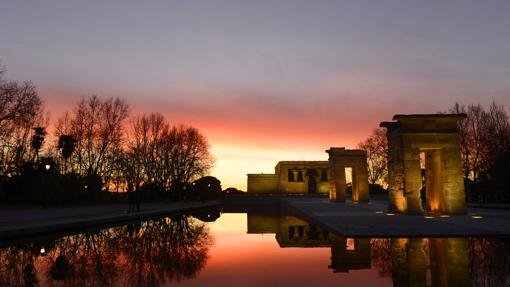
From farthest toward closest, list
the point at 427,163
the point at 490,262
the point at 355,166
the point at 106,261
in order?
1. the point at 355,166
2. the point at 427,163
3. the point at 106,261
4. the point at 490,262

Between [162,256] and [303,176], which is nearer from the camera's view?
[162,256]

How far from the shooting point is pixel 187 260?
1045cm

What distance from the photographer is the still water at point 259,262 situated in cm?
790

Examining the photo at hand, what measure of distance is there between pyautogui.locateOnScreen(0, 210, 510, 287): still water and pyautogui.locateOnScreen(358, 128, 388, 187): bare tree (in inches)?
1997

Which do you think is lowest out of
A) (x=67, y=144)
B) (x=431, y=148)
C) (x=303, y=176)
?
(x=431, y=148)

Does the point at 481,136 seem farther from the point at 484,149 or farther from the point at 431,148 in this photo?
the point at 431,148

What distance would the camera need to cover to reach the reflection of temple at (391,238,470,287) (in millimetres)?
7598

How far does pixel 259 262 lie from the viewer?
10164mm

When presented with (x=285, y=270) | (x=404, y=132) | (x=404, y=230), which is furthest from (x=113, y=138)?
(x=285, y=270)

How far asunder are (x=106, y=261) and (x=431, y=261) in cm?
724

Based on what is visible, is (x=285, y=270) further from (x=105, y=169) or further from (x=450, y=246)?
(x=105, y=169)

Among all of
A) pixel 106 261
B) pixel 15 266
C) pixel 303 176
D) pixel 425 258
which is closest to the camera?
pixel 15 266

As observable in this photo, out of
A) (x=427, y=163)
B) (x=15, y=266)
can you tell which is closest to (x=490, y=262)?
(x=15, y=266)

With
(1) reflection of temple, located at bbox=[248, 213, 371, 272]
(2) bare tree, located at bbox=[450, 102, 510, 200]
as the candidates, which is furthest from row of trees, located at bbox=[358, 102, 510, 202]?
(1) reflection of temple, located at bbox=[248, 213, 371, 272]
